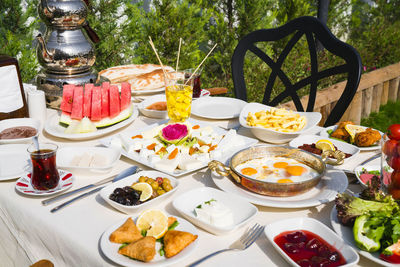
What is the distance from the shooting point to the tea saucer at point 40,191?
1.58 m

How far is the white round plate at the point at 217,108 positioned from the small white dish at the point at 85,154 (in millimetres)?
736

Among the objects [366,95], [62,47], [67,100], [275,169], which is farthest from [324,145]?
[366,95]

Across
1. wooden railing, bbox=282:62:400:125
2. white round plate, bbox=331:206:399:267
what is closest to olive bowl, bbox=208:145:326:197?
white round plate, bbox=331:206:399:267

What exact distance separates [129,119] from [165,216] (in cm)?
113

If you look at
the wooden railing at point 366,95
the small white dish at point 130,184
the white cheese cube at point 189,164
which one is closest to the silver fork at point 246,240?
the small white dish at point 130,184

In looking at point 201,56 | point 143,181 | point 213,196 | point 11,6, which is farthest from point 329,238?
point 201,56

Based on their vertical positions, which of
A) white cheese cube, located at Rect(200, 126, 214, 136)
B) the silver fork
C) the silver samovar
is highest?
the silver samovar

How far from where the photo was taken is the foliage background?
3.99 meters

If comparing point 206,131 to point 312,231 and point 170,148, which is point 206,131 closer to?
point 170,148

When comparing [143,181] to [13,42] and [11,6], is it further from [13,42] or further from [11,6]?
[11,6]

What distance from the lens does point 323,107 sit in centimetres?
484

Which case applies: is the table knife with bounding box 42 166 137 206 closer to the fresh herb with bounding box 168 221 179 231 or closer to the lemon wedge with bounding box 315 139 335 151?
the fresh herb with bounding box 168 221 179 231

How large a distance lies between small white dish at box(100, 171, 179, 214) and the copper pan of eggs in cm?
20

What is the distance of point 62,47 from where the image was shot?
2523 millimetres
